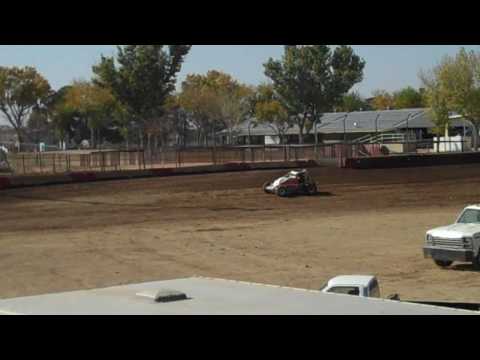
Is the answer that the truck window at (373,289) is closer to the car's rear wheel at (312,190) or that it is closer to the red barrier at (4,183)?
the car's rear wheel at (312,190)

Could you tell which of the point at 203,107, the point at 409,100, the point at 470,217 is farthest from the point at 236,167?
the point at 409,100

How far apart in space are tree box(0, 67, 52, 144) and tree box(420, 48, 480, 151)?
55.1 metres

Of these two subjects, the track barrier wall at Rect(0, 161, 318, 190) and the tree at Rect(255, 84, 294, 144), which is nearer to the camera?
the track barrier wall at Rect(0, 161, 318, 190)

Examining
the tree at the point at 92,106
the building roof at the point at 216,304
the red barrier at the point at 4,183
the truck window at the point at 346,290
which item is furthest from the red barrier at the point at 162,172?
the tree at the point at 92,106

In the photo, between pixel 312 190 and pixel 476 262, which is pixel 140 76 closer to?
pixel 312 190

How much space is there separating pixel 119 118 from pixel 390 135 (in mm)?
31837

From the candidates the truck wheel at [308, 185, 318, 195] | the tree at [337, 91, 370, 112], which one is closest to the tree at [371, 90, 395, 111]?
the tree at [337, 91, 370, 112]

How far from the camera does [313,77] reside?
312 ft

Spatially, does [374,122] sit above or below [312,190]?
above

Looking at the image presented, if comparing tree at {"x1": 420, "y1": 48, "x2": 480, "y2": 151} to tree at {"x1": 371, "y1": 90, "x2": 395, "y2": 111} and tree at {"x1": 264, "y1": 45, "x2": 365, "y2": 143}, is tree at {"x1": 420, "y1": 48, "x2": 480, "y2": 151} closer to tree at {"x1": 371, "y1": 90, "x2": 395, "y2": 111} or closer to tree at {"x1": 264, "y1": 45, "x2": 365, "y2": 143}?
tree at {"x1": 264, "y1": 45, "x2": 365, "y2": 143}

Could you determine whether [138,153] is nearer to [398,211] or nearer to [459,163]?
[459,163]

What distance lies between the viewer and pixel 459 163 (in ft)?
186

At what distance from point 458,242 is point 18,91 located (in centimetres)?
9625

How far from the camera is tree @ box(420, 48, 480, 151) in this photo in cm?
8062
